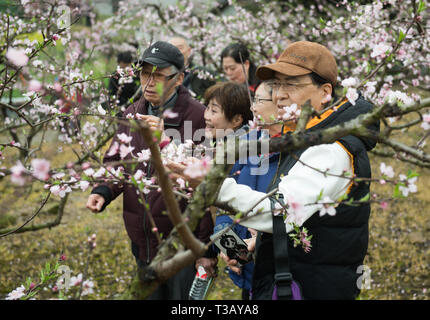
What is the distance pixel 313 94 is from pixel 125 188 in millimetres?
1473

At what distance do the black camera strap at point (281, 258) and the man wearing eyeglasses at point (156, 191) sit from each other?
3.49 feet

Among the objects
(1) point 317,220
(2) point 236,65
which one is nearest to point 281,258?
(1) point 317,220

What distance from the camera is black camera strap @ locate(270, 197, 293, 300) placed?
167cm

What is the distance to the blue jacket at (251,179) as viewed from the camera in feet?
7.54

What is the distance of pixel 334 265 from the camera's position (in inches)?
71.1

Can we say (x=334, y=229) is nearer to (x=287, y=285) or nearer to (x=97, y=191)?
(x=287, y=285)

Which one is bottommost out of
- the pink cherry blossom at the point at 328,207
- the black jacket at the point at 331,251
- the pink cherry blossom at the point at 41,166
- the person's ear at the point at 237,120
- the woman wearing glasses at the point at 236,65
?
the black jacket at the point at 331,251

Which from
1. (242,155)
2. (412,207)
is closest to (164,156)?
(242,155)

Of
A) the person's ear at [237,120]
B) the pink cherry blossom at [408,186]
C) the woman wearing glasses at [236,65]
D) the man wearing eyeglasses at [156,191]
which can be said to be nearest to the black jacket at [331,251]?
the pink cherry blossom at [408,186]

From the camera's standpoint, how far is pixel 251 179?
237 cm

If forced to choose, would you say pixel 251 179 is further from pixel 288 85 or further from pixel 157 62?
pixel 157 62

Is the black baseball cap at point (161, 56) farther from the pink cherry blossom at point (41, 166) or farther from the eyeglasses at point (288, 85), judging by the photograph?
the pink cherry blossom at point (41, 166)

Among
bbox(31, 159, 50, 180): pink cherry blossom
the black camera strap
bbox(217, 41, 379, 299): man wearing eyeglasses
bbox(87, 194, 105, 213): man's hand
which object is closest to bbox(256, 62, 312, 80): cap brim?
bbox(217, 41, 379, 299): man wearing eyeglasses

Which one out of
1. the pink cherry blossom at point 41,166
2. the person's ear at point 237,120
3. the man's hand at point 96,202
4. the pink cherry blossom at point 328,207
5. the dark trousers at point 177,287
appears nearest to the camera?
the pink cherry blossom at point 41,166
